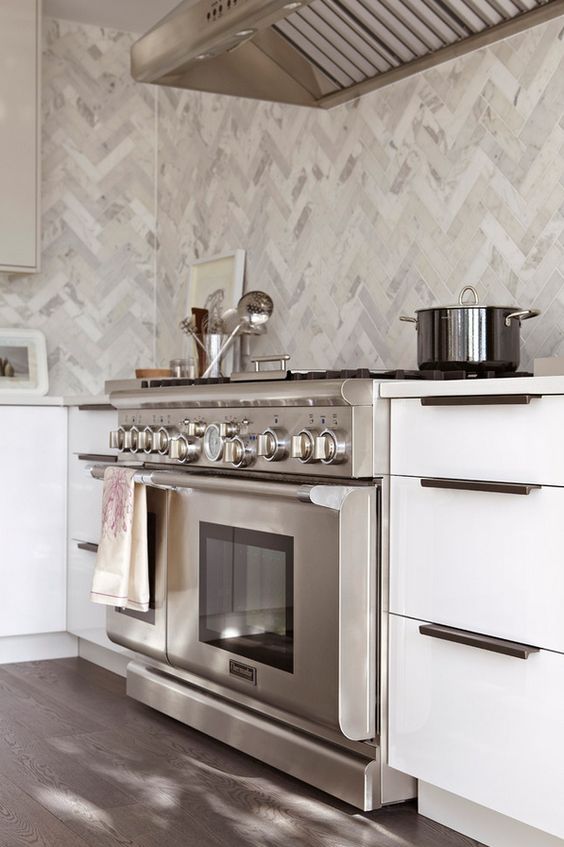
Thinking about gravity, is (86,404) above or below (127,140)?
below

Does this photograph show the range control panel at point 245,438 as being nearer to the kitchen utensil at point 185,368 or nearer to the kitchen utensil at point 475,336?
the kitchen utensil at point 475,336

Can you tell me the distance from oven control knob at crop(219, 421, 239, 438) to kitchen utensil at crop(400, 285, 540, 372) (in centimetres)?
51

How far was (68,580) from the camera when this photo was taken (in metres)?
3.76

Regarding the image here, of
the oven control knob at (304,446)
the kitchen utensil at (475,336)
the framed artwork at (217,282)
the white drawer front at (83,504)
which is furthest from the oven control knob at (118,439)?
the kitchen utensil at (475,336)

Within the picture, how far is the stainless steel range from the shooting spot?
7.15 feet

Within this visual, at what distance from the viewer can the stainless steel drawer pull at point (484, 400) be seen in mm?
1875

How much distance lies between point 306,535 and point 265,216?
1756mm

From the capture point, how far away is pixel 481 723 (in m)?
1.96

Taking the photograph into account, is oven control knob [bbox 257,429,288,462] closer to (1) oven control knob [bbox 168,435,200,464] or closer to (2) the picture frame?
(1) oven control knob [bbox 168,435,200,464]

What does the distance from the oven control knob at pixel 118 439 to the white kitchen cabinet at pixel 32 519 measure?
56 centimetres

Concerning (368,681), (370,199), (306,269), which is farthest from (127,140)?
(368,681)

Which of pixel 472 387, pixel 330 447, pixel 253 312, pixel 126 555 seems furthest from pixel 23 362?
pixel 472 387

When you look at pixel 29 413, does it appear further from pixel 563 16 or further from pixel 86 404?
pixel 563 16

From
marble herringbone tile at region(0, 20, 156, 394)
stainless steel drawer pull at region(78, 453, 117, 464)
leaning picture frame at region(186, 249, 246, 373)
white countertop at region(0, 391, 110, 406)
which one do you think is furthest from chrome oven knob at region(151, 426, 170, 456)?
marble herringbone tile at region(0, 20, 156, 394)
